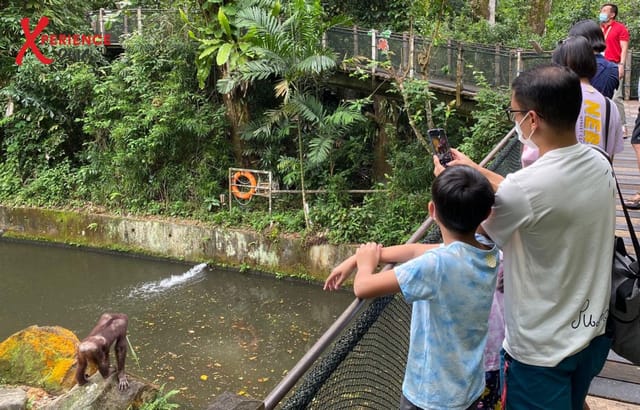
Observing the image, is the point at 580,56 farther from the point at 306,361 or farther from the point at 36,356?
the point at 36,356

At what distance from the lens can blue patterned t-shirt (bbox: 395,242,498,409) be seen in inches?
53.8

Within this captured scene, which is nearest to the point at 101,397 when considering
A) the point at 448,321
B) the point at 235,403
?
the point at 235,403

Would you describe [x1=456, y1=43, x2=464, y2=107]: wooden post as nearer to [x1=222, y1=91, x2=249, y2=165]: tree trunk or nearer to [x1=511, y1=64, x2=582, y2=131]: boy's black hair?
[x1=222, y1=91, x2=249, y2=165]: tree trunk

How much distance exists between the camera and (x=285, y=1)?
376 inches

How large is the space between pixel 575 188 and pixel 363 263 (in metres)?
0.56

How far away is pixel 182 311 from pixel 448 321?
7137 millimetres

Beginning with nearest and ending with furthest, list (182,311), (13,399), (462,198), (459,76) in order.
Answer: (462,198)
(13,399)
(182,311)
(459,76)

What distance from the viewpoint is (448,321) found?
1430 mm

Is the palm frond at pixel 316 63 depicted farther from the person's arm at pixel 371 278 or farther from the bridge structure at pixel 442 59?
the person's arm at pixel 371 278

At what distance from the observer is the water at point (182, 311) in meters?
6.46

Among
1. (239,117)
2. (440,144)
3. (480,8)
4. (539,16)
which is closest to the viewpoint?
(440,144)

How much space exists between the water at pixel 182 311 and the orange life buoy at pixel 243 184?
4.52 feet

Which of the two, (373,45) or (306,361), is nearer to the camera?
(306,361)

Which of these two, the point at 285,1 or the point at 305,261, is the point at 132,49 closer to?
the point at 285,1
